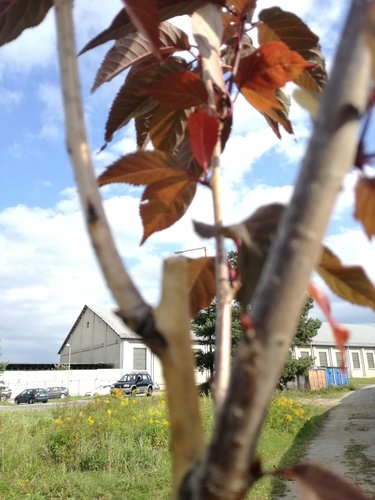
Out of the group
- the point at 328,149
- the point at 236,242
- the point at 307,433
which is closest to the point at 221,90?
the point at 236,242

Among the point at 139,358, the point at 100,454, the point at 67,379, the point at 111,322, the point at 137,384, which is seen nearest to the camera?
the point at 100,454

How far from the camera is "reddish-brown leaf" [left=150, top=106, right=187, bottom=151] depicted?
665mm

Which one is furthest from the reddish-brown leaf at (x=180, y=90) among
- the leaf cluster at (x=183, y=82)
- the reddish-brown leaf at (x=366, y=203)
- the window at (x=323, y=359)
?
the window at (x=323, y=359)

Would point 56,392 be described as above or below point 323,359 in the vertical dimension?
below

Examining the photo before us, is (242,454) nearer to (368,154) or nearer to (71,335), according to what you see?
(368,154)

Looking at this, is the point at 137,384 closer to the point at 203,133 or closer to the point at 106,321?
the point at 106,321

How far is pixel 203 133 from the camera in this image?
0.47 meters

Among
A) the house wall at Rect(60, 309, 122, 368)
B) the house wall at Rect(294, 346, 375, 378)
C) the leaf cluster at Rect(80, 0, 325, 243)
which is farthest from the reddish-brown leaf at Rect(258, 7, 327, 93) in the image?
the house wall at Rect(294, 346, 375, 378)

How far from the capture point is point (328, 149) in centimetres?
26

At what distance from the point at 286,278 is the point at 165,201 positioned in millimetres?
310

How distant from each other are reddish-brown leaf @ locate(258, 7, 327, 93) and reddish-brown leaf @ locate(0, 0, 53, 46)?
0.28 metres

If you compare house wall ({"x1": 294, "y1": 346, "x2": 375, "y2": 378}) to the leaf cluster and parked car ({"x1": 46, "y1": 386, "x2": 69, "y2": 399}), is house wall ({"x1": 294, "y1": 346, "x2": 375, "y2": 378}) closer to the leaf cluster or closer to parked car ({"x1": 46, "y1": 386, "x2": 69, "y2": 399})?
parked car ({"x1": 46, "y1": 386, "x2": 69, "y2": 399})

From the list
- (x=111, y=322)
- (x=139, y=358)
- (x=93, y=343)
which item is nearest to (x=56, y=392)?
(x=139, y=358)

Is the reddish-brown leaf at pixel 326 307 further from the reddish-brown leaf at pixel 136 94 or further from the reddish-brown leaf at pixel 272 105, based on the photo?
the reddish-brown leaf at pixel 136 94
